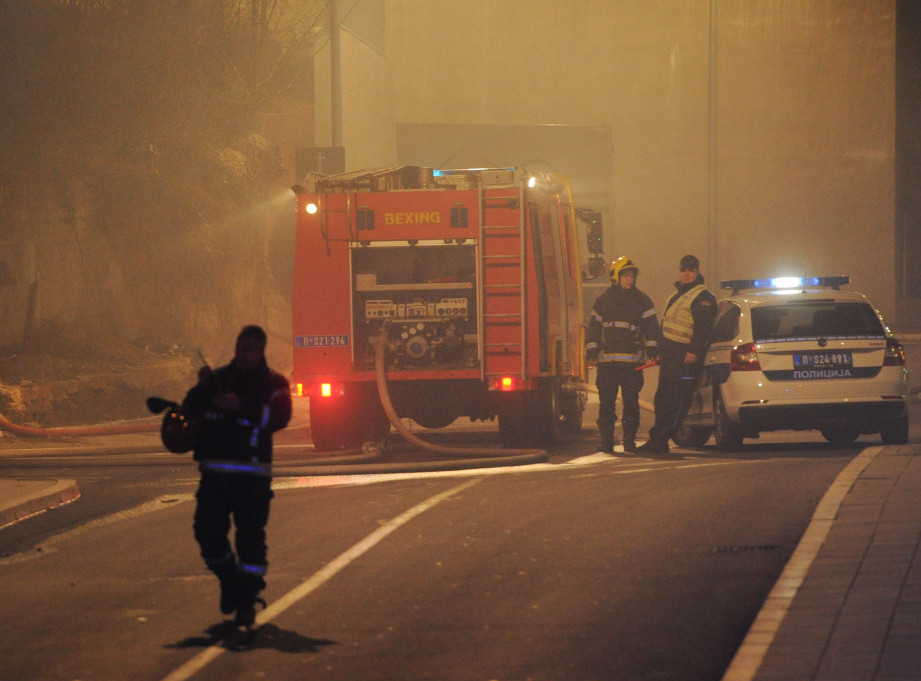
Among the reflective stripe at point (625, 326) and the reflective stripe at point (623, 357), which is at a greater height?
the reflective stripe at point (625, 326)

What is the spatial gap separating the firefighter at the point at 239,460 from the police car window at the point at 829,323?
27.0 ft

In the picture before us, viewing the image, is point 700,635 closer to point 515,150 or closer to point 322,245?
point 322,245

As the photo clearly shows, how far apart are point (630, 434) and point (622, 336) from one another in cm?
105

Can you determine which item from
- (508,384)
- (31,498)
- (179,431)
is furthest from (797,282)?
(179,431)

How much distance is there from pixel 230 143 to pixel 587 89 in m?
13.6

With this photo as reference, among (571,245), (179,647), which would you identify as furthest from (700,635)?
(571,245)

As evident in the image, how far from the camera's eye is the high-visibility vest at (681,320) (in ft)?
47.5

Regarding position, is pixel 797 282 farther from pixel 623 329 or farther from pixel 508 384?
pixel 508 384

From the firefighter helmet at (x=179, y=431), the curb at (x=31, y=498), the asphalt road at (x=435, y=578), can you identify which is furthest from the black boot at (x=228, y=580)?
the curb at (x=31, y=498)

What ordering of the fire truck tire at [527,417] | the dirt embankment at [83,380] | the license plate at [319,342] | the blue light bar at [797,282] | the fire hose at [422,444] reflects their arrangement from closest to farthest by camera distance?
the fire hose at [422,444]
the blue light bar at [797,282]
the license plate at [319,342]
the fire truck tire at [527,417]
the dirt embankment at [83,380]

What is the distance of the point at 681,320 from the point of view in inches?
571

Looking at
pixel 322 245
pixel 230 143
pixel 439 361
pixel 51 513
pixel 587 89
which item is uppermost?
pixel 587 89

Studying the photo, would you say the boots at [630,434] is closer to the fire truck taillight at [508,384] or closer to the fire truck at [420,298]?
the fire truck at [420,298]

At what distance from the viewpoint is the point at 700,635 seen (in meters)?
6.79
